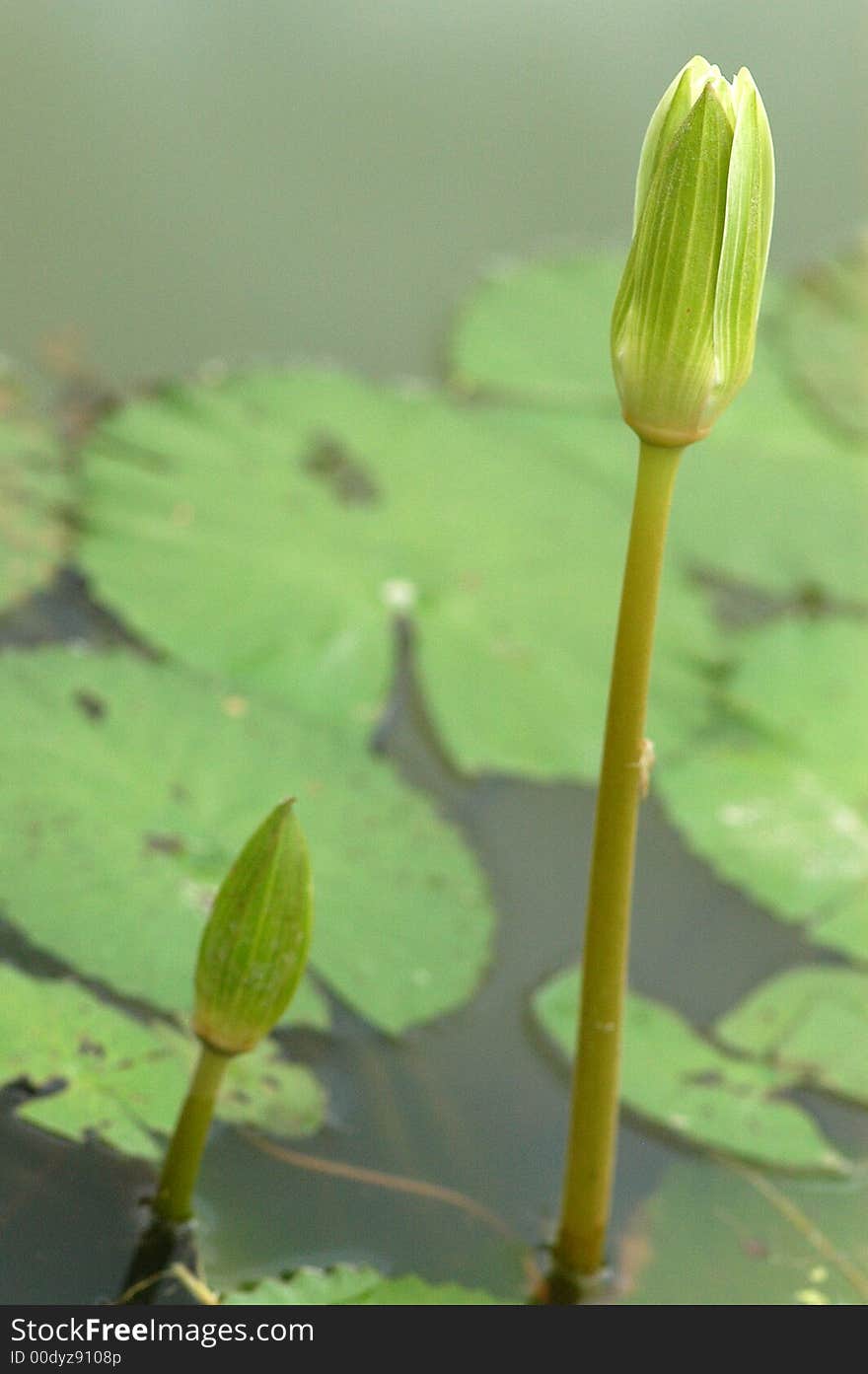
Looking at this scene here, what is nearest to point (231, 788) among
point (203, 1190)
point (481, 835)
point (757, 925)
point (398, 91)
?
point (481, 835)

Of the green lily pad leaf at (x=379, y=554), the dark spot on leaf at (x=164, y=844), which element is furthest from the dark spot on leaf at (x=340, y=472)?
the dark spot on leaf at (x=164, y=844)

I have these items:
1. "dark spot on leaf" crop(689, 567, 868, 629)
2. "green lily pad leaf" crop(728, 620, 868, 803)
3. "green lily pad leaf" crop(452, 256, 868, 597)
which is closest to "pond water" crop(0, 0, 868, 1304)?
"green lily pad leaf" crop(452, 256, 868, 597)

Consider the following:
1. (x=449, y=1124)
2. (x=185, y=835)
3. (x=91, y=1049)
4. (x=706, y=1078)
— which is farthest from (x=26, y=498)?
(x=706, y=1078)

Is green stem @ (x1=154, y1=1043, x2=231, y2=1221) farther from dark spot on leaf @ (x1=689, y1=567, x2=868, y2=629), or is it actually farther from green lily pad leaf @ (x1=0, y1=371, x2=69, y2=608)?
dark spot on leaf @ (x1=689, y1=567, x2=868, y2=629)

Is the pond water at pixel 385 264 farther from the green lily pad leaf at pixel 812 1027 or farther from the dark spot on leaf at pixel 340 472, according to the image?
the dark spot on leaf at pixel 340 472

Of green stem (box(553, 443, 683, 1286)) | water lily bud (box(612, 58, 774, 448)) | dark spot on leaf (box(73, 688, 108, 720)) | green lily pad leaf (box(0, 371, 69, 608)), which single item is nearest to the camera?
water lily bud (box(612, 58, 774, 448))
